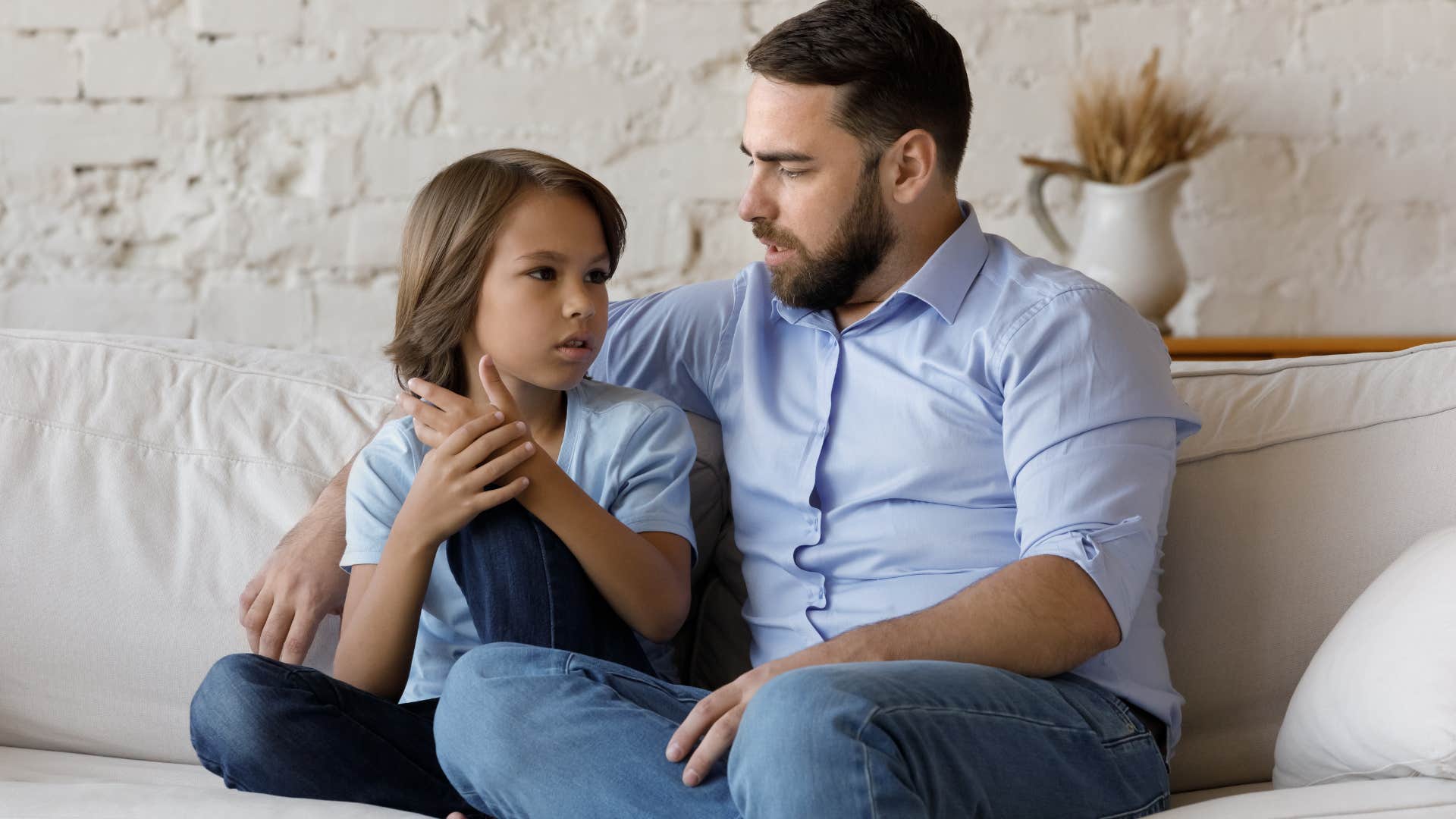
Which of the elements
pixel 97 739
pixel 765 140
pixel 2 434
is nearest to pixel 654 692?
pixel 765 140

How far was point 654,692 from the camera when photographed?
3.52 feet

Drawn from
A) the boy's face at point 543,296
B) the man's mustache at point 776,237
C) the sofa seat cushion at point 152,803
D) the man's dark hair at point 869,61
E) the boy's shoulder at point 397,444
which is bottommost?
the sofa seat cushion at point 152,803

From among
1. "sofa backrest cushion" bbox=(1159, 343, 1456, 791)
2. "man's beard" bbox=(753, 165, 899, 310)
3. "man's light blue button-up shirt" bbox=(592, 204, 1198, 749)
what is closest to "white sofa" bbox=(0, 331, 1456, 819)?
"sofa backrest cushion" bbox=(1159, 343, 1456, 791)

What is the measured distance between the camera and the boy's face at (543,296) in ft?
4.17

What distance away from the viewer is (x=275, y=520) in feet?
4.61

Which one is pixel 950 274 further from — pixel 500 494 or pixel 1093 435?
pixel 500 494

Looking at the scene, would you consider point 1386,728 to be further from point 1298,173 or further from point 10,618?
point 1298,173

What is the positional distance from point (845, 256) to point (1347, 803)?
25.7 inches

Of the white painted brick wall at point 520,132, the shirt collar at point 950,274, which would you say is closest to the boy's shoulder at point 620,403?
the shirt collar at point 950,274

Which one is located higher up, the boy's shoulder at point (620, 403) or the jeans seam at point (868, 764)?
the boy's shoulder at point (620, 403)

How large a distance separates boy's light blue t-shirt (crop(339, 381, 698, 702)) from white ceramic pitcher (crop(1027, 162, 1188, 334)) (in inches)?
40.6

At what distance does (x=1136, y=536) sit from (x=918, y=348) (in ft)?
0.92

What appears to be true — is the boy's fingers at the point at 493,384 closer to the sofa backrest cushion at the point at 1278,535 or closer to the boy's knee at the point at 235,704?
the boy's knee at the point at 235,704

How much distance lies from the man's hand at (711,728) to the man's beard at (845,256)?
46 centimetres
